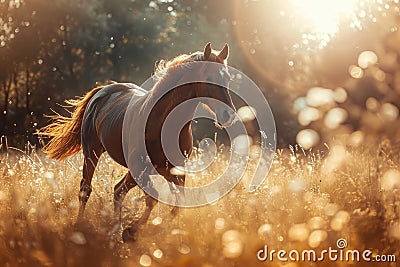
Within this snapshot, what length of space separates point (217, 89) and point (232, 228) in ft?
4.77

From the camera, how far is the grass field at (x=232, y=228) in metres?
3.91

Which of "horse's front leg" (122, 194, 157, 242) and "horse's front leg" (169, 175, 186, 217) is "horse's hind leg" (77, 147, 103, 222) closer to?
"horse's front leg" (169, 175, 186, 217)

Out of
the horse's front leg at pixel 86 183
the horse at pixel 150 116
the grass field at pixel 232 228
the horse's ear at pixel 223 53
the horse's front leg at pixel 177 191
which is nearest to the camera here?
the grass field at pixel 232 228

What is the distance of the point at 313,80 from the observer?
16.1 meters

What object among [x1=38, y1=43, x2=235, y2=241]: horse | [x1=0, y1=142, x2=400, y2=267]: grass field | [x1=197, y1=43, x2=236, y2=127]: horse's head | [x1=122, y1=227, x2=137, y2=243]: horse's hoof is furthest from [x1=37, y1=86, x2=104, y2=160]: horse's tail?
[x1=122, y1=227, x2=137, y2=243]: horse's hoof

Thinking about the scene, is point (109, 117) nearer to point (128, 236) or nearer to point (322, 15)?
point (128, 236)

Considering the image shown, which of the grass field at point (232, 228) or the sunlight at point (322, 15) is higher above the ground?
the sunlight at point (322, 15)

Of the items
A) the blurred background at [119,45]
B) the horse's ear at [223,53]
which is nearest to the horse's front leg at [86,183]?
the horse's ear at [223,53]

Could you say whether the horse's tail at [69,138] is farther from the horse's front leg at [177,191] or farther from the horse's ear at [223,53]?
the horse's ear at [223,53]

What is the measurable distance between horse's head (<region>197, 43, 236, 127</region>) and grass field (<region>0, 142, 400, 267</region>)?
0.78 m

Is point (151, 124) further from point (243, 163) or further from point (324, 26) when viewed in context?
point (324, 26)

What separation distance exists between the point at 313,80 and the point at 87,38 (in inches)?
321

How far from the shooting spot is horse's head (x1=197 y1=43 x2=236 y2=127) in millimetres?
5113

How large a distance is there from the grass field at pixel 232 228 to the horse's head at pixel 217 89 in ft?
2.56
